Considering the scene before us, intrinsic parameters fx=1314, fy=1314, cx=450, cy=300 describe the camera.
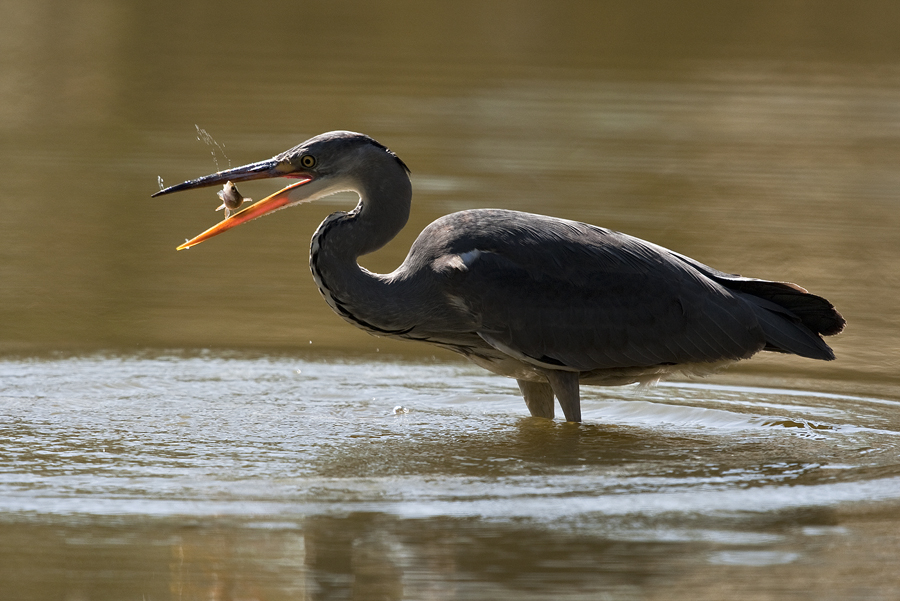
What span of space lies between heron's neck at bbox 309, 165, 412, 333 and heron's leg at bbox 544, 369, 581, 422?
911 mm

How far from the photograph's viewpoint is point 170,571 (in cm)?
478

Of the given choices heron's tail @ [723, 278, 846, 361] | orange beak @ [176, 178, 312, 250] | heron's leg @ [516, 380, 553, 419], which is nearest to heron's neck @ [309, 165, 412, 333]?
orange beak @ [176, 178, 312, 250]

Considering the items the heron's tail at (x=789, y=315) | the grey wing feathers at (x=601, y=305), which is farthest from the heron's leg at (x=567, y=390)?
the heron's tail at (x=789, y=315)

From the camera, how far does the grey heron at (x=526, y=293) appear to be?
22.7 ft

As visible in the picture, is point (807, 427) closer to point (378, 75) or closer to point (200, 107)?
point (200, 107)

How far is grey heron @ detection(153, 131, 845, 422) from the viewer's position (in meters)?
6.91

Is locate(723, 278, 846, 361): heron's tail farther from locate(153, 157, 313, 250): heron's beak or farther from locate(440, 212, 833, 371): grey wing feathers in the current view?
locate(153, 157, 313, 250): heron's beak

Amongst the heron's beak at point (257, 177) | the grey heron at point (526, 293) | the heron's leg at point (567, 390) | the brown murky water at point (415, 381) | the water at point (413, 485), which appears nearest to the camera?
the water at point (413, 485)

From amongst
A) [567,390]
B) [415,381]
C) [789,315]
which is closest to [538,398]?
[567,390]

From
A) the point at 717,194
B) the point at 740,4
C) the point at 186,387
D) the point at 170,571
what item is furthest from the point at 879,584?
the point at 740,4

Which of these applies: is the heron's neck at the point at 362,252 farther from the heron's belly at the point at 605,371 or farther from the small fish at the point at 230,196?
the heron's belly at the point at 605,371

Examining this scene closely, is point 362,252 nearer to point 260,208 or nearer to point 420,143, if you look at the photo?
point 260,208

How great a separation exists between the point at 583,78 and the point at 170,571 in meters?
16.6

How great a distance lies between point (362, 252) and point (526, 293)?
0.90 metres
